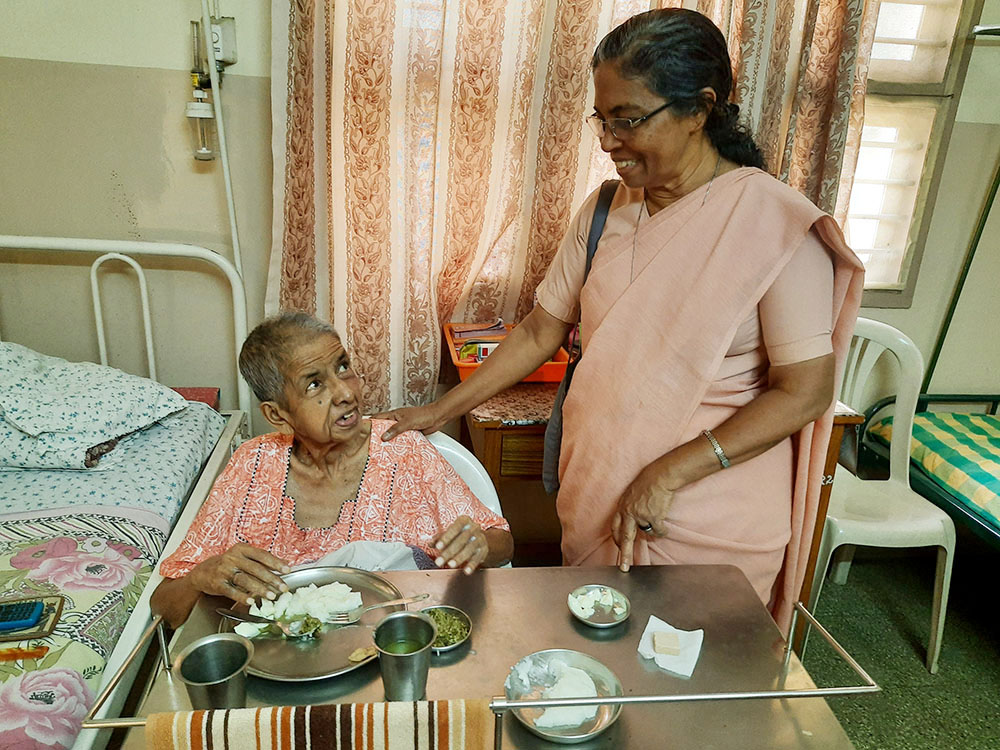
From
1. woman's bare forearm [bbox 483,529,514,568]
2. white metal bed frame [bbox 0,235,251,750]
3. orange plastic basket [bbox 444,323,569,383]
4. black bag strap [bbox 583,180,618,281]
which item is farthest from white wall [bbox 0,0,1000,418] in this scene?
woman's bare forearm [bbox 483,529,514,568]

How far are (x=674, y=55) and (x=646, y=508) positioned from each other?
0.85 metres

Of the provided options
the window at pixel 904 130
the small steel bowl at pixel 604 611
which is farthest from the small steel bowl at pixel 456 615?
the window at pixel 904 130

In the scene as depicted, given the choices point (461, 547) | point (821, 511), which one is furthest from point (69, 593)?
point (821, 511)

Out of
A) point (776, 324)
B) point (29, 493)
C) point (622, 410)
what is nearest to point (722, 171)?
point (776, 324)

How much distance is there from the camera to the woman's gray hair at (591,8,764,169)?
1293mm

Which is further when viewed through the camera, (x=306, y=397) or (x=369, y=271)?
(x=369, y=271)

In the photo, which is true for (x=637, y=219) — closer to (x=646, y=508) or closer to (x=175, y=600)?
(x=646, y=508)

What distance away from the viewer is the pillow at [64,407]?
1.96 m

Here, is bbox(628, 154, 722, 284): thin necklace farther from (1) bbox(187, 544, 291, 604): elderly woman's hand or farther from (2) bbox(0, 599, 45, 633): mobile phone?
(2) bbox(0, 599, 45, 633): mobile phone

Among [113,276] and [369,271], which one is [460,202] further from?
[113,276]

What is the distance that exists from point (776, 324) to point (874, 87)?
1.79 metres

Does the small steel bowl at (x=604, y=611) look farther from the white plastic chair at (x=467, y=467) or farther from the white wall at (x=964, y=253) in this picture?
the white wall at (x=964, y=253)

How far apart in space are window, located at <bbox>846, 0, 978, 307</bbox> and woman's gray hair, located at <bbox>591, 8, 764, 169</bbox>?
5.37 ft

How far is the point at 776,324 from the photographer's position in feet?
4.46
